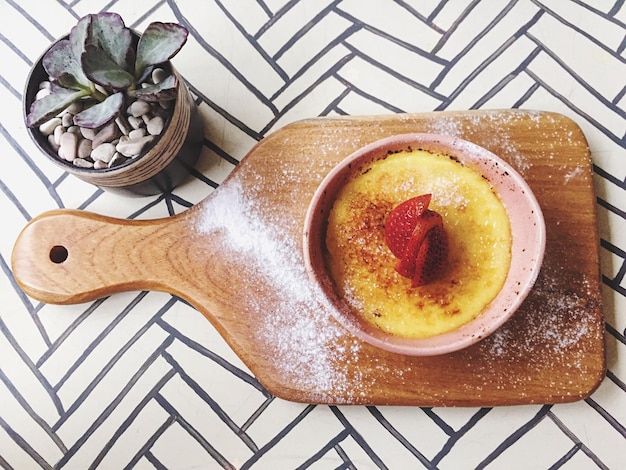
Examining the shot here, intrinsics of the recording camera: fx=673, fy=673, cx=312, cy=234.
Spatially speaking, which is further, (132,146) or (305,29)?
(305,29)

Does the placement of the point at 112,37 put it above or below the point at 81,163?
above

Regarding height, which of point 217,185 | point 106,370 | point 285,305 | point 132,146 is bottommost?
point 106,370

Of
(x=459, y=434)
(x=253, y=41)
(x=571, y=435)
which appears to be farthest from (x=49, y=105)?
(x=571, y=435)

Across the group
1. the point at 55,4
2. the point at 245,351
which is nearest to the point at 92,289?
the point at 245,351

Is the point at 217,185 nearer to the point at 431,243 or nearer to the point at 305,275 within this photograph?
the point at 305,275

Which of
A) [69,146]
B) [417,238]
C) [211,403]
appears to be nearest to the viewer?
[417,238]

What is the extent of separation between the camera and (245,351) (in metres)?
0.94

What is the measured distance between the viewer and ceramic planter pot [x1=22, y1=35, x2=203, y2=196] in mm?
867

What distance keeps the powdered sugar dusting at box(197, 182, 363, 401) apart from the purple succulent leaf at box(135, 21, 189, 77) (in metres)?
0.22

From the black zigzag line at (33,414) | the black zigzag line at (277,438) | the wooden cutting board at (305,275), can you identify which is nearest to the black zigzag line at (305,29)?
the wooden cutting board at (305,275)

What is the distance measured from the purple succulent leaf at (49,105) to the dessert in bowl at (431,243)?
0.33 meters

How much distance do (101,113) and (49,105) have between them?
2.7 inches

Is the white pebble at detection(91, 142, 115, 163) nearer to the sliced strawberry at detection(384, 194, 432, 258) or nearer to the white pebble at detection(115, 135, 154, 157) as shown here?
the white pebble at detection(115, 135, 154, 157)

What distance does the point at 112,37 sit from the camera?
2.71 ft
